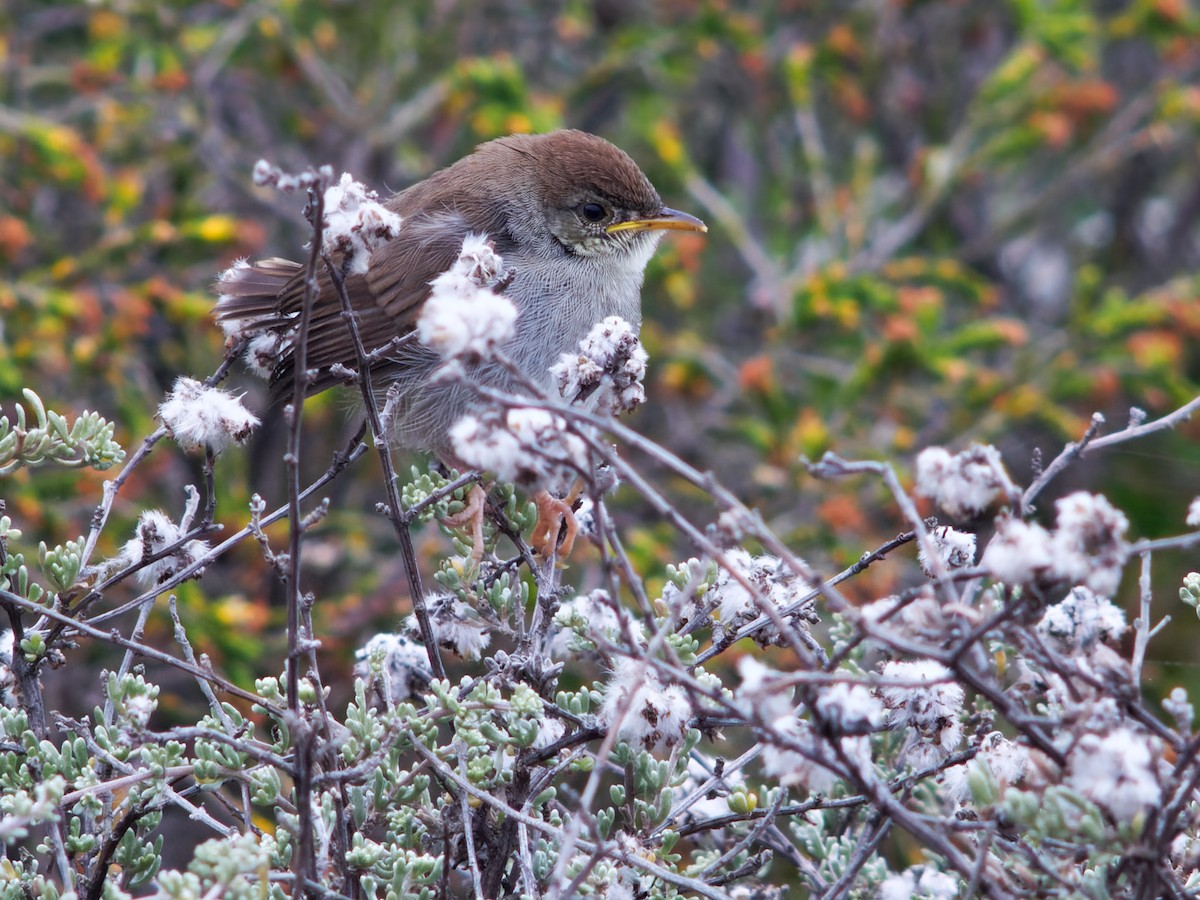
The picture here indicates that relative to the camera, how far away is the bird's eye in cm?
Answer: 478

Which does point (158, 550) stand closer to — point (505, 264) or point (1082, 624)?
point (1082, 624)

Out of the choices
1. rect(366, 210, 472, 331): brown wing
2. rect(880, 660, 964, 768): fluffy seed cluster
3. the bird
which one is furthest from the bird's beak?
Result: rect(880, 660, 964, 768): fluffy seed cluster

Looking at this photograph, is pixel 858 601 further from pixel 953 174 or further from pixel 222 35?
pixel 222 35

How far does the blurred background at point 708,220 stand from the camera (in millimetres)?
5703

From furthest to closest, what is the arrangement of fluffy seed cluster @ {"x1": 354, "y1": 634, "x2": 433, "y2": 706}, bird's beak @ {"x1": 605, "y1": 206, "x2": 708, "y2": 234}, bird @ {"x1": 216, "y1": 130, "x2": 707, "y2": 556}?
bird's beak @ {"x1": 605, "y1": 206, "x2": 708, "y2": 234} → bird @ {"x1": 216, "y1": 130, "x2": 707, "y2": 556} → fluffy seed cluster @ {"x1": 354, "y1": 634, "x2": 433, "y2": 706}

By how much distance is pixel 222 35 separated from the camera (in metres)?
6.27

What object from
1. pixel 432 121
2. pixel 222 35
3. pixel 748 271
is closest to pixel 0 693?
pixel 222 35

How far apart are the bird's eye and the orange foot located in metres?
1.44

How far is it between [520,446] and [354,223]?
0.72 metres

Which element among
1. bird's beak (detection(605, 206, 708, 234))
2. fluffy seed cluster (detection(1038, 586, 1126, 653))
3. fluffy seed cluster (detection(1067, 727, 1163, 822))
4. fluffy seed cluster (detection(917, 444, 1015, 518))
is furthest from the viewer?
bird's beak (detection(605, 206, 708, 234))

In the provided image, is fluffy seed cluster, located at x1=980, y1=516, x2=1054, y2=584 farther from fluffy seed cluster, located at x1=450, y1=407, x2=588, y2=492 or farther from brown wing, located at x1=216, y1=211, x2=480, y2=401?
brown wing, located at x1=216, y1=211, x2=480, y2=401

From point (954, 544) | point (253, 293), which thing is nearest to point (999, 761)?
point (954, 544)

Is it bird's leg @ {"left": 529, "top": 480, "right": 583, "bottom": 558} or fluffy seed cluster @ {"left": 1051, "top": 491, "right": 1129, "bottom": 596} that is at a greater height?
bird's leg @ {"left": 529, "top": 480, "right": 583, "bottom": 558}

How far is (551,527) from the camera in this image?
3293 mm
